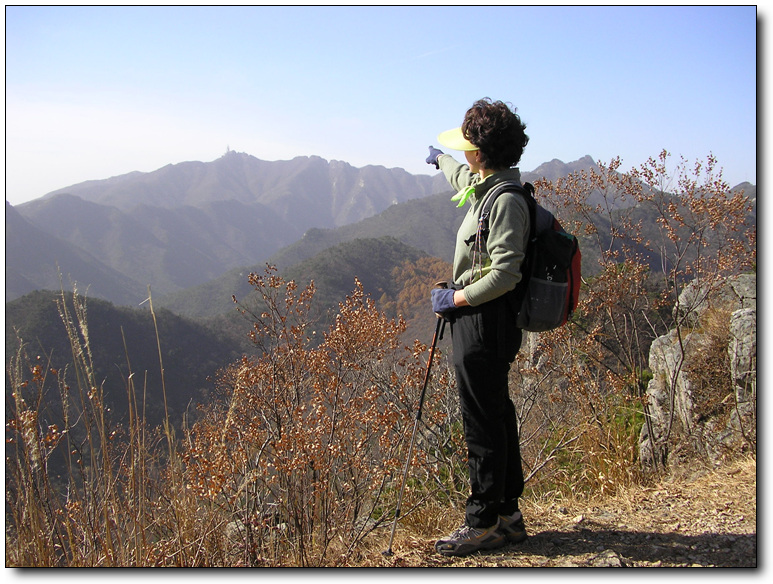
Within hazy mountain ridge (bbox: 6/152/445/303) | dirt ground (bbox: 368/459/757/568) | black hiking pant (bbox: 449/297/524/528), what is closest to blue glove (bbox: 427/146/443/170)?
black hiking pant (bbox: 449/297/524/528)

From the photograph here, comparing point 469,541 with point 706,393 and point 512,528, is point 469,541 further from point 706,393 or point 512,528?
point 706,393

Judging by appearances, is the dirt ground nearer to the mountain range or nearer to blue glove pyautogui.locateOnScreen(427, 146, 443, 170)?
blue glove pyautogui.locateOnScreen(427, 146, 443, 170)

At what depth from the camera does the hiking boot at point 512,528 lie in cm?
252

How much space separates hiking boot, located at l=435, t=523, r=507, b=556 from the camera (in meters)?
2.44

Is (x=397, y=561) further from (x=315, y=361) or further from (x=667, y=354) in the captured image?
(x=667, y=354)

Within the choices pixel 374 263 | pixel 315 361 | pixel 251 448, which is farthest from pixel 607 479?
pixel 374 263

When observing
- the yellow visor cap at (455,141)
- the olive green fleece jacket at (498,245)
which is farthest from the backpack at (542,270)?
the yellow visor cap at (455,141)

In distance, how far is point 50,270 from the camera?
83.4m

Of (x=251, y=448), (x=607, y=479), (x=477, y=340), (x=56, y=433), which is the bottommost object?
(x=607, y=479)

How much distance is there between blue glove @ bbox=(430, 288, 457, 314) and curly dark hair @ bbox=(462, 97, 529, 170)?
1.74 ft

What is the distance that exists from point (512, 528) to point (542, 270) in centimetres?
114

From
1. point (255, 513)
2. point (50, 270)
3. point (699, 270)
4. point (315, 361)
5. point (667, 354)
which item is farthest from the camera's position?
point (50, 270)

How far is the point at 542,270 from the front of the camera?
2.25m

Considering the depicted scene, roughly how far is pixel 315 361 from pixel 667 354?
3.22 metres
